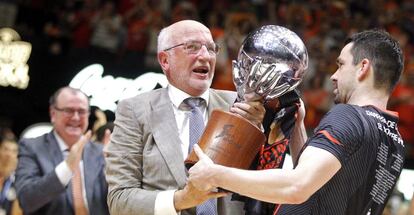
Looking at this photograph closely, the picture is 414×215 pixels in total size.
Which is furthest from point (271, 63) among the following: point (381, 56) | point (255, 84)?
Result: point (381, 56)

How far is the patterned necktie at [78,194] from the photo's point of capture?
17.7ft

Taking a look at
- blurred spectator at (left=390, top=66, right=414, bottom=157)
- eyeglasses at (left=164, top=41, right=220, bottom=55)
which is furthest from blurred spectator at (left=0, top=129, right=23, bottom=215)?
blurred spectator at (left=390, top=66, right=414, bottom=157)

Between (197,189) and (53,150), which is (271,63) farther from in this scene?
(53,150)

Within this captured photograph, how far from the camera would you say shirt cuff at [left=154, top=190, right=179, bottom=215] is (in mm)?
3404

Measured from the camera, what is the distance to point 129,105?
12.3 ft

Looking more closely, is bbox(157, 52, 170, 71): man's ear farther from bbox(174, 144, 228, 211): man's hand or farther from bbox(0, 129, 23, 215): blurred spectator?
bbox(0, 129, 23, 215): blurred spectator

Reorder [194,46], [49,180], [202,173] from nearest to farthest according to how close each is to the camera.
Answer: [202,173]
[194,46]
[49,180]

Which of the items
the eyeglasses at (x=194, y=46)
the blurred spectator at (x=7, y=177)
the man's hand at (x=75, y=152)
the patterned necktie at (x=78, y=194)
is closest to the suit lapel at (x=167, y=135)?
the eyeglasses at (x=194, y=46)

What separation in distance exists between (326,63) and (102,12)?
341 centimetres

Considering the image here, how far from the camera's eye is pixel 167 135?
3.62m

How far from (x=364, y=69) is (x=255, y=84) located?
473mm

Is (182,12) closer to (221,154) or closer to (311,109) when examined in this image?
(311,109)

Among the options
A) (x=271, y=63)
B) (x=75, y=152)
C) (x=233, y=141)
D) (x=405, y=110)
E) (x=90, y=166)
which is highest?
(x=271, y=63)

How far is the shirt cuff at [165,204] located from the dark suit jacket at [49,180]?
1.93 meters
